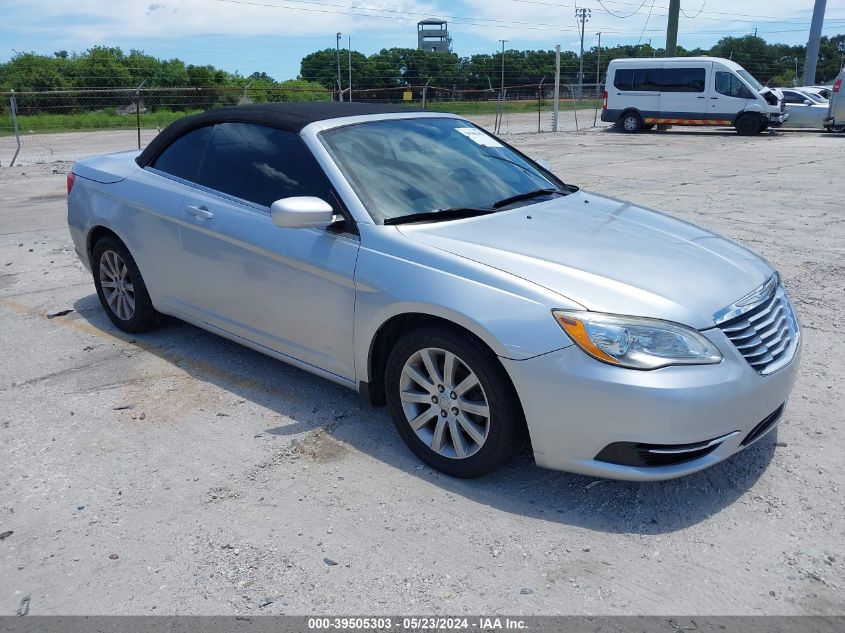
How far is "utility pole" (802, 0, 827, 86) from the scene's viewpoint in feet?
118

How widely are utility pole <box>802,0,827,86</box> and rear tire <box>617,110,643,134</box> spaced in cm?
1625

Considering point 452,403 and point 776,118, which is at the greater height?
point 776,118

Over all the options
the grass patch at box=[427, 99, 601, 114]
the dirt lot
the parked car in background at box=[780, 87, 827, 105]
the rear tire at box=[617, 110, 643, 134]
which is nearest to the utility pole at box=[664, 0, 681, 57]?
the grass patch at box=[427, 99, 601, 114]

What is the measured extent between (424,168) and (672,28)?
3223 centimetres

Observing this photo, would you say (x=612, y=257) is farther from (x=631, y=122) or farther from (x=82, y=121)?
(x=631, y=122)

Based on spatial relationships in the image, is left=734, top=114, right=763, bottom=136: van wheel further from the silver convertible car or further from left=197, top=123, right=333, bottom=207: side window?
left=197, top=123, right=333, bottom=207: side window

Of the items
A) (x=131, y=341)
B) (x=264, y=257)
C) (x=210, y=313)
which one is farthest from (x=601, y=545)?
(x=131, y=341)

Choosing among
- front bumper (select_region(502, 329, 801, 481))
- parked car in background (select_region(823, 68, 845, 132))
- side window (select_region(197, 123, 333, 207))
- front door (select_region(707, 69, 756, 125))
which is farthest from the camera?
front door (select_region(707, 69, 756, 125))

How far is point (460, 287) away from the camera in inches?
128

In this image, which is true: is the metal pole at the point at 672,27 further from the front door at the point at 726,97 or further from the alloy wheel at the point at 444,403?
the alloy wheel at the point at 444,403

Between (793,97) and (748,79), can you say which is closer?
→ (748,79)

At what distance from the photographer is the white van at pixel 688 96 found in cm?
2397

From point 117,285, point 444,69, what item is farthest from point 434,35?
point 117,285

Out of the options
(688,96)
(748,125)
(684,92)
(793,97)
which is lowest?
(748,125)
